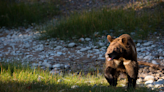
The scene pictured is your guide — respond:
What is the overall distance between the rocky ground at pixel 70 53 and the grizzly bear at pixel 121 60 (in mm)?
937

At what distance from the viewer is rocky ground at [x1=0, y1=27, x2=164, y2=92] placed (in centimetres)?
478

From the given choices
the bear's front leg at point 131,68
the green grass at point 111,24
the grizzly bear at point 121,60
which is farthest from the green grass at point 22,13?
the bear's front leg at point 131,68

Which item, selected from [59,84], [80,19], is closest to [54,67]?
[59,84]

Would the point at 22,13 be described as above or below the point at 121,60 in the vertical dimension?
above

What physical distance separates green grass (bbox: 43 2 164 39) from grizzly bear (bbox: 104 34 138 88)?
417 cm

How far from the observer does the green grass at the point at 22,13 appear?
9633mm

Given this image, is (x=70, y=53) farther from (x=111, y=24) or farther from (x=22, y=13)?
(x=22, y=13)

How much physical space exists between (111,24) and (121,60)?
15.8 ft

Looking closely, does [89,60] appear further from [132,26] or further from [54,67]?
[132,26]

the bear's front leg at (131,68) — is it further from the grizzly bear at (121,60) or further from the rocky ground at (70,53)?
the rocky ground at (70,53)

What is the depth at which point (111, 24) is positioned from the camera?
762 cm

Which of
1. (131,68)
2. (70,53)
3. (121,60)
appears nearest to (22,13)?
(70,53)

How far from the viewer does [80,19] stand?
7973 millimetres

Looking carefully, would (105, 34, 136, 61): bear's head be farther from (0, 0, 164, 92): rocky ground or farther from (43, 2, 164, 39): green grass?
(43, 2, 164, 39): green grass
